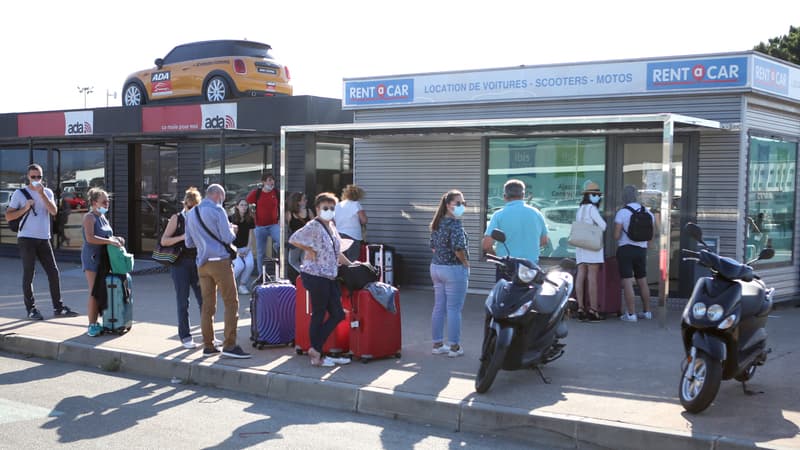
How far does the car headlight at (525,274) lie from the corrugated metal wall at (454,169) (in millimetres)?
5638

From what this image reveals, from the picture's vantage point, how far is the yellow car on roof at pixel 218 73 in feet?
62.6

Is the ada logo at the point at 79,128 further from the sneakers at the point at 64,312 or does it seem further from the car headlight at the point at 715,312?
the car headlight at the point at 715,312

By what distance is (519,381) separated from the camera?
25.1ft

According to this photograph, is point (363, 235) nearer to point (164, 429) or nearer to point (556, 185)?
point (556, 185)

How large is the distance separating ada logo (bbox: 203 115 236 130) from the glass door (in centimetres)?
739

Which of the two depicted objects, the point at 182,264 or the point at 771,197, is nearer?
the point at 182,264

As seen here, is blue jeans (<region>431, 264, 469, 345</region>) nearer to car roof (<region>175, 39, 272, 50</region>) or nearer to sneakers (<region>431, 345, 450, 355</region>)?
sneakers (<region>431, 345, 450, 355</region>)

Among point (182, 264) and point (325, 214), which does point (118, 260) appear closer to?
point (182, 264)

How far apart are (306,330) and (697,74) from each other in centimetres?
651

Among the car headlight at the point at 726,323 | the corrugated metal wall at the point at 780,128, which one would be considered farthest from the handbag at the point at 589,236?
the car headlight at the point at 726,323

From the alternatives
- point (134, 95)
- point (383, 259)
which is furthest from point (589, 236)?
point (134, 95)

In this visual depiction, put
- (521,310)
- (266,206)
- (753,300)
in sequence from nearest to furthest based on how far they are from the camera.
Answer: (753,300) → (521,310) → (266,206)

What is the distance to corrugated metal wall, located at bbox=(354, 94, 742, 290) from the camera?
39.0 feet

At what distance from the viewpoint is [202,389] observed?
8078 mm
